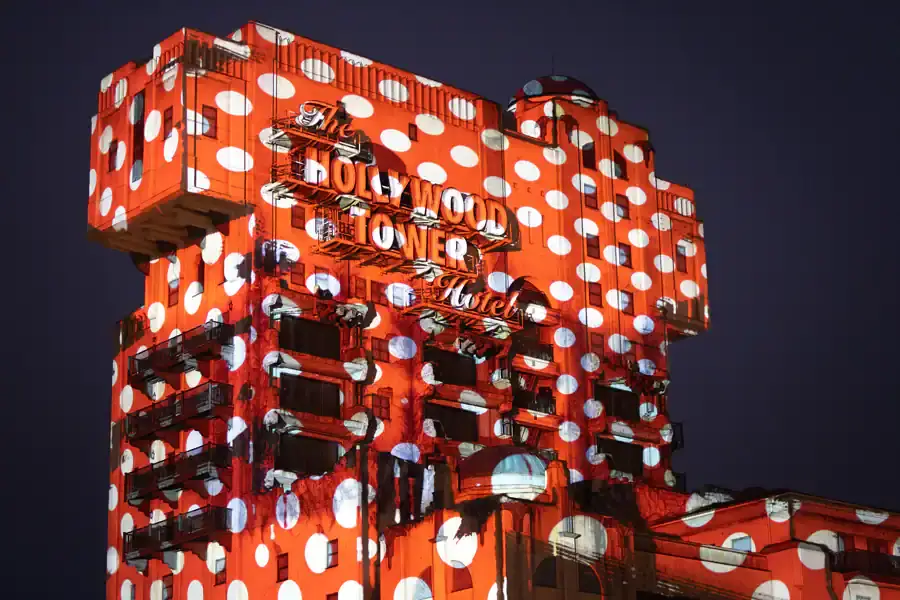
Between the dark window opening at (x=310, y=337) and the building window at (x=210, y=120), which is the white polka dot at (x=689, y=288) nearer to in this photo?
the dark window opening at (x=310, y=337)

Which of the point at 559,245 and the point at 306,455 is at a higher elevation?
the point at 559,245

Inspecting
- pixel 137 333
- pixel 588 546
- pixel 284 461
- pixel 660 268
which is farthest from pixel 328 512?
pixel 660 268

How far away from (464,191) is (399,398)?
11.5 meters

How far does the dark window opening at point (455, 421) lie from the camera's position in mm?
89188

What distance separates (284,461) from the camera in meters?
83.8

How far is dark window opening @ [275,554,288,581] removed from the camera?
3195 inches

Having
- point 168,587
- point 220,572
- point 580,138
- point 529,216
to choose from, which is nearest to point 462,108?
point 529,216

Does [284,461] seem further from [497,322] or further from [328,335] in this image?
[497,322]

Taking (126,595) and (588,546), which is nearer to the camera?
(588,546)

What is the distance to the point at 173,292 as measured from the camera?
295 ft

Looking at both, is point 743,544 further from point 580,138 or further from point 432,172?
point 580,138

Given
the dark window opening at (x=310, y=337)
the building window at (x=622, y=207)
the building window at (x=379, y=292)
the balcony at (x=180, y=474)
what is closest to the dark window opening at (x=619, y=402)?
the building window at (x=622, y=207)

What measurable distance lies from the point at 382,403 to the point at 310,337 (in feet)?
13.9

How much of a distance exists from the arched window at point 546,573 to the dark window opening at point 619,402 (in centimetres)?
1948
